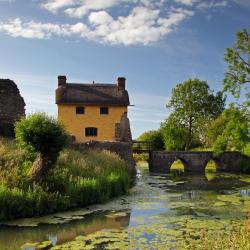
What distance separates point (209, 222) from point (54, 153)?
7.29 meters

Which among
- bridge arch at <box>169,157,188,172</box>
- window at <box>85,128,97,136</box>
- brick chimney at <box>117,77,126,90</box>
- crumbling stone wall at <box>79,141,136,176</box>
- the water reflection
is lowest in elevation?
the water reflection

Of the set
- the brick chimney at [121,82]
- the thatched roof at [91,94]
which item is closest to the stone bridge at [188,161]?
the brick chimney at [121,82]

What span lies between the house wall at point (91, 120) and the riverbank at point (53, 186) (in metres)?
17.4

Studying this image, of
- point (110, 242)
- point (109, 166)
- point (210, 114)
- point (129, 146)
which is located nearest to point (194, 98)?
point (210, 114)

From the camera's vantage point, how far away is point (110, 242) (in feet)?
39.3

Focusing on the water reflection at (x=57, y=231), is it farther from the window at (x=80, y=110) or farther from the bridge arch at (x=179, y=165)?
the bridge arch at (x=179, y=165)

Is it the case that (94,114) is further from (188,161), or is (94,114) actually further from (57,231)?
(57,231)

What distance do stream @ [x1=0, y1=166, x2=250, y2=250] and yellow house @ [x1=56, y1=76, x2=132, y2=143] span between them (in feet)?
68.0

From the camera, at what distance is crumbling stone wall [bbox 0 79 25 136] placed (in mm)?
25031

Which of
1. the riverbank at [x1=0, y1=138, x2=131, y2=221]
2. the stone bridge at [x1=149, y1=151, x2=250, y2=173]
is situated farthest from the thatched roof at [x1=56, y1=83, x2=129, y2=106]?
the riverbank at [x1=0, y1=138, x2=131, y2=221]

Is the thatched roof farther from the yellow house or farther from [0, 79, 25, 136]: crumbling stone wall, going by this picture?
[0, 79, 25, 136]: crumbling stone wall

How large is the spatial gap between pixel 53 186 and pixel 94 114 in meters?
24.3

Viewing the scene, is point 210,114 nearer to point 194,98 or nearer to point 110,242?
point 194,98

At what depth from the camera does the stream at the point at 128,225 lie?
39.3ft
